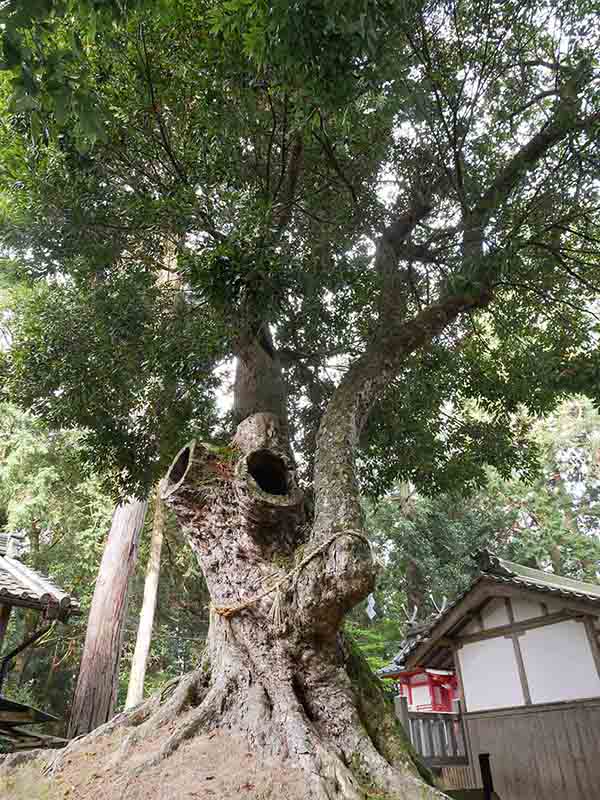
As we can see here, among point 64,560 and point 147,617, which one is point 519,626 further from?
point 64,560

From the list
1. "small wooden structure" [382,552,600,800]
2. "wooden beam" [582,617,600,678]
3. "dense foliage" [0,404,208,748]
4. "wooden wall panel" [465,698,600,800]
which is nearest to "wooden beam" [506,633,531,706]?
"small wooden structure" [382,552,600,800]

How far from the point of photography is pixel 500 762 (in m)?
7.90

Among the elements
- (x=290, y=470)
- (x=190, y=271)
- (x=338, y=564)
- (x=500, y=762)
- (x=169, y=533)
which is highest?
(x=169, y=533)

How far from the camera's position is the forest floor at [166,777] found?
2836 millimetres

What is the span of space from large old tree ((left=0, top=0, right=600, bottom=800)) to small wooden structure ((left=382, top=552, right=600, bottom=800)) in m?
2.37

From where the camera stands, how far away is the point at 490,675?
8.65 m

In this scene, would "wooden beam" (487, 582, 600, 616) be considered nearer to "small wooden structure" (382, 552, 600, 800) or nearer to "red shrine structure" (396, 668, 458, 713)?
"small wooden structure" (382, 552, 600, 800)

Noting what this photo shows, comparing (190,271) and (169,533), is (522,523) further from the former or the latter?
(190,271)

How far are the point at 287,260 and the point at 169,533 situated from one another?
12.5 metres

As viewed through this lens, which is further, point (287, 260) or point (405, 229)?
point (405, 229)

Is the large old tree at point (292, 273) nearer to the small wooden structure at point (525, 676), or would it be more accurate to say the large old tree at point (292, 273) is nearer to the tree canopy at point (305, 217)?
the tree canopy at point (305, 217)

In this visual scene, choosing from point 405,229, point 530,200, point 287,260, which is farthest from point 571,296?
point 287,260

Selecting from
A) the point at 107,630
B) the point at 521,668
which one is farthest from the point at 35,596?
the point at 521,668

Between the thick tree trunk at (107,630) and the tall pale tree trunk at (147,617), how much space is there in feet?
4.34
